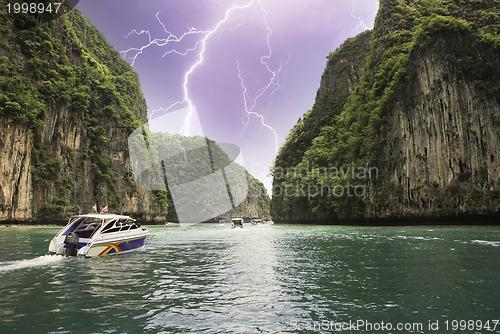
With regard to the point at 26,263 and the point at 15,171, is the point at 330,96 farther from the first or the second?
the point at 26,263

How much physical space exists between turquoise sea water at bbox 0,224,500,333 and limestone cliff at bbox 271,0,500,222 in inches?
1163

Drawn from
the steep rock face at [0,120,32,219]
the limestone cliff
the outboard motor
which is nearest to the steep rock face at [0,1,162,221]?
the steep rock face at [0,120,32,219]

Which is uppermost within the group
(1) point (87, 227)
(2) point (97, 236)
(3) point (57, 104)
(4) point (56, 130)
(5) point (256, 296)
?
(3) point (57, 104)

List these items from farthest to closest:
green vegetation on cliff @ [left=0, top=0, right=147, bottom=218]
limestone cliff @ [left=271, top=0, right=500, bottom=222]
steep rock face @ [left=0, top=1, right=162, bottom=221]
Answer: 1. green vegetation on cliff @ [left=0, top=0, right=147, bottom=218]
2. steep rock face @ [left=0, top=1, right=162, bottom=221]
3. limestone cliff @ [left=271, top=0, right=500, bottom=222]

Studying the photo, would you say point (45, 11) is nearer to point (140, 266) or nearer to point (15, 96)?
point (15, 96)

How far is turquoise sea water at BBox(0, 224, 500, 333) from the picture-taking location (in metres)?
6.45

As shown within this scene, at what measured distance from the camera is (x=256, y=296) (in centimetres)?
878

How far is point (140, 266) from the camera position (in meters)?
14.0

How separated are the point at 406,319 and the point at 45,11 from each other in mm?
70608

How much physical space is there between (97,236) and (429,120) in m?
42.7

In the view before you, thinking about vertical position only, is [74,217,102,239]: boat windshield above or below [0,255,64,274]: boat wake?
above

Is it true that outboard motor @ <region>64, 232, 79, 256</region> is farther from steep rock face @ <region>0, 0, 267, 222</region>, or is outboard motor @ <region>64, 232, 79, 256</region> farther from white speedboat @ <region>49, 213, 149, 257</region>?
steep rock face @ <region>0, 0, 267, 222</region>

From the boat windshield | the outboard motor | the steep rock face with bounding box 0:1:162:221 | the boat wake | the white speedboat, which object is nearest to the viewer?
the boat wake

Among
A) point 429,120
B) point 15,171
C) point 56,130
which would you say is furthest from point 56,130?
point 429,120
